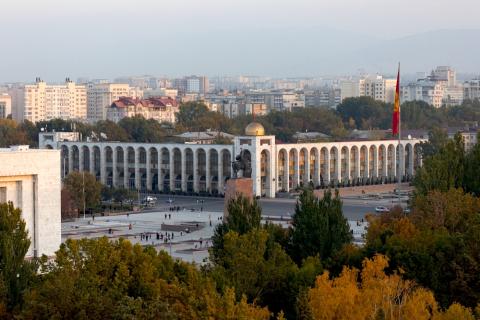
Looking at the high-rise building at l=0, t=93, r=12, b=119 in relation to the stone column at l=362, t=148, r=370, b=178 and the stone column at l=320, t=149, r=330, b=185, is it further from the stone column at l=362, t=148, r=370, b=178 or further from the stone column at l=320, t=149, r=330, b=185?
the stone column at l=320, t=149, r=330, b=185

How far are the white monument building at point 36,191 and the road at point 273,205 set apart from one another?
21.0 meters

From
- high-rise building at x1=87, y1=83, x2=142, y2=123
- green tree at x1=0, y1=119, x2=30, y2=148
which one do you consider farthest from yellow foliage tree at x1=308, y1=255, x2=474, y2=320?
high-rise building at x1=87, y1=83, x2=142, y2=123

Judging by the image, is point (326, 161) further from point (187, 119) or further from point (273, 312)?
point (273, 312)

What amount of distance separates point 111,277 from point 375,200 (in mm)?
36691

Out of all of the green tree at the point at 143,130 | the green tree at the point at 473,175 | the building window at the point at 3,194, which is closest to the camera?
the building window at the point at 3,194

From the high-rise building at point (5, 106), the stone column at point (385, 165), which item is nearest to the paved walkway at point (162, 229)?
the stone column at point (385, 165)

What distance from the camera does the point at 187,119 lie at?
95.3 metres

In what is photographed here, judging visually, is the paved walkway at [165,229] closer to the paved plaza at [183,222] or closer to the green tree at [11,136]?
the paved plaza at [183,222]

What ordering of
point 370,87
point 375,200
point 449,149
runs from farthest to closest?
point 370,87
point 375,200
point 449,149

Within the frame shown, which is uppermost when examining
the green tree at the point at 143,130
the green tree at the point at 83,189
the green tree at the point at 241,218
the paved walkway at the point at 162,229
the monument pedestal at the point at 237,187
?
the green tree at the point at 143,130

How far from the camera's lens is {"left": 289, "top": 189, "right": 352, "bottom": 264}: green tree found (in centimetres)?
2880

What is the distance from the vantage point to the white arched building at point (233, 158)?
61.4 metres

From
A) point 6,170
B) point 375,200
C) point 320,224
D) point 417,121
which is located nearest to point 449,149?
point 320,224

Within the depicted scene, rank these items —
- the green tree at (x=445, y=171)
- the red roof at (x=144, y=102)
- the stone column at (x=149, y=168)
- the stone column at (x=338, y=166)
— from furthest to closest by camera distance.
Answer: the red roof at (x=144, y=102) → the stone column at (x=338, y=166) → the stone column at (x=149, y=168) → the green tree at (x=445, y=171)
